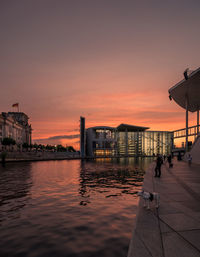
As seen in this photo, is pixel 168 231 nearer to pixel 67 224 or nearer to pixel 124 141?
pixel 67 224

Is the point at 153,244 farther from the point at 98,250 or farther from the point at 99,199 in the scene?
the point at 99,199

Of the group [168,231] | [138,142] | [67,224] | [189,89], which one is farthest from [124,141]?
[168,231]

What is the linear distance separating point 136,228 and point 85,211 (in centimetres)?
505

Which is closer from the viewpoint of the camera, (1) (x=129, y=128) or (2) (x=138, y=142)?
(1) (x=129, y=128)

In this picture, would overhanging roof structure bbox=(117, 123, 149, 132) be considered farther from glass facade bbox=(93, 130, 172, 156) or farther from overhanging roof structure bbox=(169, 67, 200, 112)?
overhanging roof structure bbox=(169, 67, 200, 112)

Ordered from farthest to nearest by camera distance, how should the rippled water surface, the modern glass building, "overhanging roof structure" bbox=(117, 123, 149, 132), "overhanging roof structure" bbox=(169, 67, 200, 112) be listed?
1. "overhanging roof structure" bbox=(117, 123, 149, 132)
2. the modern glass building
3. "overhanging roof structure" bbox=(169, 67, 200, 112)
4. the rippled water surface

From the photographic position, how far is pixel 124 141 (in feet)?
527

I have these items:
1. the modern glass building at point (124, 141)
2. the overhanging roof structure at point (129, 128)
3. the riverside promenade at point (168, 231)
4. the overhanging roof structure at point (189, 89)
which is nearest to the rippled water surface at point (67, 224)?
the riverside promenade at point (168, 231)

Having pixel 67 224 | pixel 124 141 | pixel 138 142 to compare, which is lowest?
pixel 138 142

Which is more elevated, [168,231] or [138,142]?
[168,231]

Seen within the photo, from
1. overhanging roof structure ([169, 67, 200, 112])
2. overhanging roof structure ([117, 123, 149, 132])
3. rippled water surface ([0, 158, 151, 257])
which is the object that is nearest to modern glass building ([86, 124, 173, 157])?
overhanging roof structure ([117, 123, 149, 132])

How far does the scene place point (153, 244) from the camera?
5.80 m

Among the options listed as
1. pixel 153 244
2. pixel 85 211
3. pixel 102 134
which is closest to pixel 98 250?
pixel 153 244

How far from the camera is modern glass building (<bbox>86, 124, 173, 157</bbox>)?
475 feet
